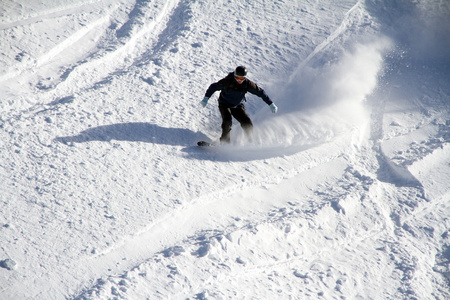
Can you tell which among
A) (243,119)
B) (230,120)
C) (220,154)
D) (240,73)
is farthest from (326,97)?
(220,154)

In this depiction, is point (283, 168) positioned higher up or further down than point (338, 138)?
further down

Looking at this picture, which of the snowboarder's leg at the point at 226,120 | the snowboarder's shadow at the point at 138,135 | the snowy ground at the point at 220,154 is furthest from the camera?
the snowboarder's leg at the point at 226,120

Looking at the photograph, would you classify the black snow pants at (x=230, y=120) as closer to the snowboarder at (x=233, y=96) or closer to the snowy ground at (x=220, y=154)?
the snowboarder at (x=233, y=96)

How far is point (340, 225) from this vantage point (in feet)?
15.6

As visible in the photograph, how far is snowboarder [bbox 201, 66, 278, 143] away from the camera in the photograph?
532 centimetres

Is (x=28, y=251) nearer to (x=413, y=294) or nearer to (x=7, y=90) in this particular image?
(x=7, y=90)

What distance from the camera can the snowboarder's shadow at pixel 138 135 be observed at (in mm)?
5258

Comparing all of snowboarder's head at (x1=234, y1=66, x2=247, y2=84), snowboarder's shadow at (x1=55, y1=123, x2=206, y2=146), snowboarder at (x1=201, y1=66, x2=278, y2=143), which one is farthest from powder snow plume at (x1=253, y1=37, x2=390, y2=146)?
snowboarder's shadow at (x1=55, y1=123, x2=206, y2=146)

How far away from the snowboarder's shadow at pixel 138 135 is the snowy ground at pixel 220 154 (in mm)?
25

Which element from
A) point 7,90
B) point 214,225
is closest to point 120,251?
point 214,225

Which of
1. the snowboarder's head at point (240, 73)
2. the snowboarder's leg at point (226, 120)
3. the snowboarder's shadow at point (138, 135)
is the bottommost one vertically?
the snowboarder's shadow at point (138, 135)

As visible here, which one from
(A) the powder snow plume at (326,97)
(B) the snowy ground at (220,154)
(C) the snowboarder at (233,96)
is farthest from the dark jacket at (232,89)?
(A) the powder snow plume at (326,97)

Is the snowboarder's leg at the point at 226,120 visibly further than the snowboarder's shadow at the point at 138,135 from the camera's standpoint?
Yes

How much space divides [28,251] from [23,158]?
1.40 m
